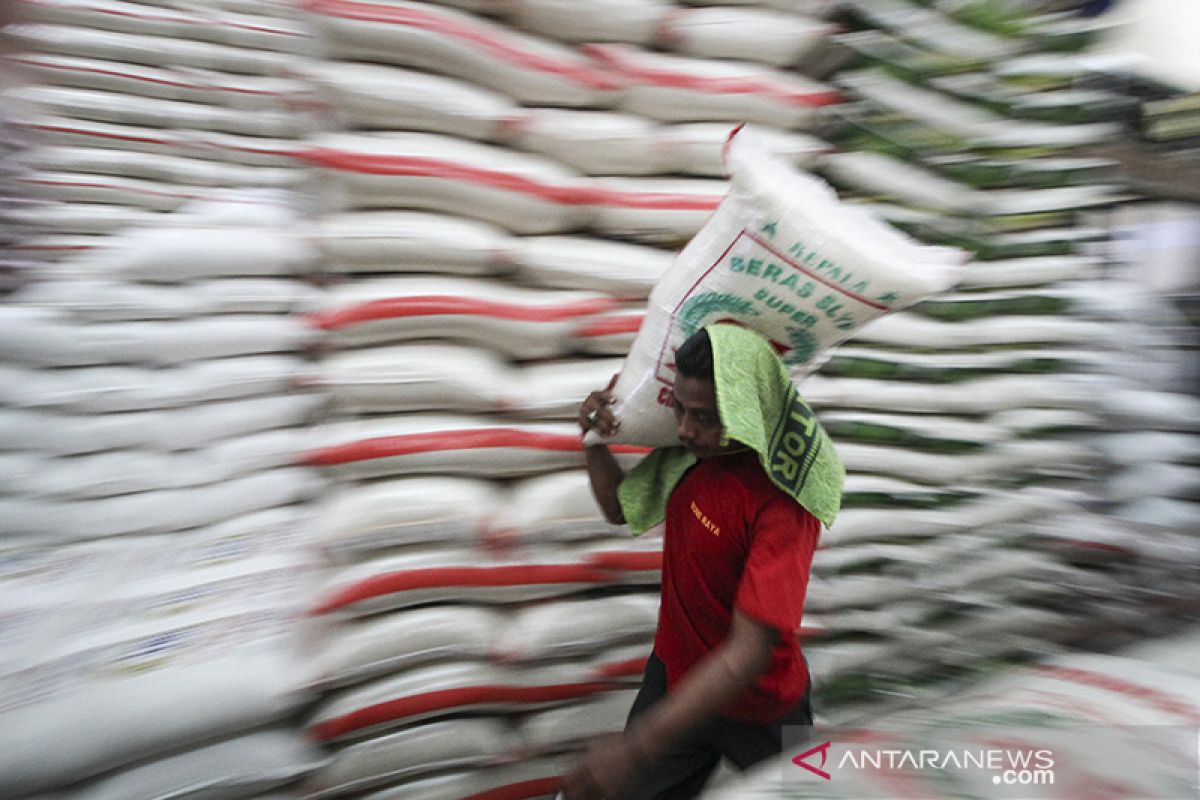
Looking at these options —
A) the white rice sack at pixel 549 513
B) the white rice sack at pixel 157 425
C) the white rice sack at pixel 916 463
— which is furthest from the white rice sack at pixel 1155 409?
the white rice sack at pixel 157 425

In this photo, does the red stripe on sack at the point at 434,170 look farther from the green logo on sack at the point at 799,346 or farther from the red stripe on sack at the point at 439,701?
the red stripe on sack at the point at 439,701

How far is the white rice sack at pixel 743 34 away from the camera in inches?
56.7

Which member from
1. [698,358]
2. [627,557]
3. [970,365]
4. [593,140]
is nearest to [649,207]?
[593,140]

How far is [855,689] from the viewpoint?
1682 mm

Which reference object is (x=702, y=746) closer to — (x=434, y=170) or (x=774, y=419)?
(x=774, y=419)

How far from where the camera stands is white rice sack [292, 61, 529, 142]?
1.23 meters

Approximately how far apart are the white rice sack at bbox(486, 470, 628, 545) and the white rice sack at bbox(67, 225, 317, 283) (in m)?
0.54

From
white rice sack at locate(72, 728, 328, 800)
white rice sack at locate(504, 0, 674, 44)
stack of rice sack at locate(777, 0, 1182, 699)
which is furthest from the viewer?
stack of rice sack at locate(777, 0, 1182, 699)

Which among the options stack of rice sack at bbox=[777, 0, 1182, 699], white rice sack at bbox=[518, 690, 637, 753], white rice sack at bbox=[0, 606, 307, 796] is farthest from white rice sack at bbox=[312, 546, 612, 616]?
stack of rice sack at bbox=[777, 0, 1182, 699]

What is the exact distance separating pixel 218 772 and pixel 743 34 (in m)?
1.52

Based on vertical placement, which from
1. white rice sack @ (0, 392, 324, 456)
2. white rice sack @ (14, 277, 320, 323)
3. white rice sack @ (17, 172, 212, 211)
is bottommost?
white rice sack @ (0, 392, 324, 456)

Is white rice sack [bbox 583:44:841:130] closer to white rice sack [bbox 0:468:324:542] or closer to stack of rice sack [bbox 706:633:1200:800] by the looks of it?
white rice sack [bbox 0:468:324:542]

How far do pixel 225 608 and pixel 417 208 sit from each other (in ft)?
2.32

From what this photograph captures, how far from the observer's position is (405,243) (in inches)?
50.7
